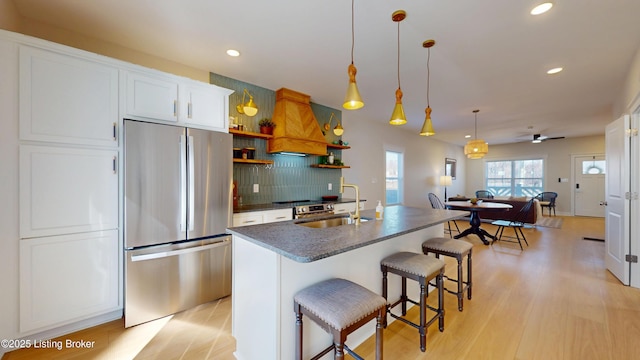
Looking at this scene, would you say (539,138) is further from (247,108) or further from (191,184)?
(191,184)

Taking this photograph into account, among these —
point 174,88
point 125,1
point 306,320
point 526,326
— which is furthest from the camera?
point 174,88

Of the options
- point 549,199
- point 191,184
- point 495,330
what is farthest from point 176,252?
point 549,199

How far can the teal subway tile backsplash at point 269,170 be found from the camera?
3.44 metres

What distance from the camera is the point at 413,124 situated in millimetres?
5875

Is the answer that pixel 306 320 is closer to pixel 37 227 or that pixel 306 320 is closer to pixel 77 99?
pixel 37 227

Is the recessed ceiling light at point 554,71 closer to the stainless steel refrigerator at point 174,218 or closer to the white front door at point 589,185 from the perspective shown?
the stainless steel refrigerator at point 174,218

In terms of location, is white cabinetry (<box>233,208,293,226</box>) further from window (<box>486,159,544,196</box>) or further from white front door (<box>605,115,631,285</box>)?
window (<box>486,159,544,196</box>)

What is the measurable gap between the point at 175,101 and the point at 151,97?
196 mm

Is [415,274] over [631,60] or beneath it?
beneath

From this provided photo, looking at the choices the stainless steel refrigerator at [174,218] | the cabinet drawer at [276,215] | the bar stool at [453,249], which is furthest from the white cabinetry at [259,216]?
the bar stool at [453,249]

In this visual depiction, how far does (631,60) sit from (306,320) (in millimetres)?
4413

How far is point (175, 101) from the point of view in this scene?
7.97 feet

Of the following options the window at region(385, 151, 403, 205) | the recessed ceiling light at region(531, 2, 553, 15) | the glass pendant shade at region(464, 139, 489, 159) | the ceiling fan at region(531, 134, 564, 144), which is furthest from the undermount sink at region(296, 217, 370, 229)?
the ceiling fan at region(531, 134, 564, 144)

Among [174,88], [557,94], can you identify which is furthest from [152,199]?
[557,94]
